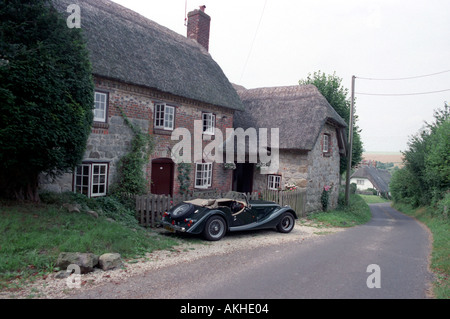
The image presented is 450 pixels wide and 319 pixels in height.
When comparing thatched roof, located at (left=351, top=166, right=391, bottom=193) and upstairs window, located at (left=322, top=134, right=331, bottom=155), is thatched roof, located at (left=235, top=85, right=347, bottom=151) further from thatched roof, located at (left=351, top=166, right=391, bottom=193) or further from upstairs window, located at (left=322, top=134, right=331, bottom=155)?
thatched roof, located at (left=351, top=166, right=391, bottom=193)

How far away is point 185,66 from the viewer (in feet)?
47.6

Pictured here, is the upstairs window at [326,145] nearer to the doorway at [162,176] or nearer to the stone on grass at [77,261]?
the doorway at [162,176]

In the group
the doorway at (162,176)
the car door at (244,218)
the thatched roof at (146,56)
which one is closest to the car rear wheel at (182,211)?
the car door at (244,218)

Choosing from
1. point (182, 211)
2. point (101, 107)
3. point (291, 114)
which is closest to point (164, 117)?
point (101, 107)

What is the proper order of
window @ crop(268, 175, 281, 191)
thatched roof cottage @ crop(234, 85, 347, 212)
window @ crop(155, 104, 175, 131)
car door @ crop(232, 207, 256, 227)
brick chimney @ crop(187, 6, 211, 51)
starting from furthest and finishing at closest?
brick chimney @ crop(187, 6, 211, 51)
window @ crop(268, 175, 281, 191)
thatched roof cottage @ crop(234, 85, 347, 212)
window @ crop(155, 104, 175, 131)
car door @ crop(232, 207, 256, 227)

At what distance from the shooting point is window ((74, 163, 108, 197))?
1012 centimetres

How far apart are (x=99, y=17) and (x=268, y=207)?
996cm

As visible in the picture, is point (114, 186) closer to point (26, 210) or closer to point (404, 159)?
point (26, 210)

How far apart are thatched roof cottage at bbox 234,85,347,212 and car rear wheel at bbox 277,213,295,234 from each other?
5.15 m

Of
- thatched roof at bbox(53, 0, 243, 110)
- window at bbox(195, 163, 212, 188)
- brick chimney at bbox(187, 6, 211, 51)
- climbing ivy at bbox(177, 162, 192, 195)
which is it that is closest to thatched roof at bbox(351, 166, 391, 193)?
brick chimney at bbox(187, 6, 211, 51)

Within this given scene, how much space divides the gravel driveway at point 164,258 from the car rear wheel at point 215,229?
0.61ft

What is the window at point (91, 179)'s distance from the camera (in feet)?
33.2

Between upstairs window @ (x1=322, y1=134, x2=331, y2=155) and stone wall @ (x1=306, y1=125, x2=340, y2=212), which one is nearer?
stone wall @ (x1=306, y1=125, x2=340, y2=212)

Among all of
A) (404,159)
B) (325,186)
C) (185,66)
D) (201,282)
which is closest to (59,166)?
(201,282)
